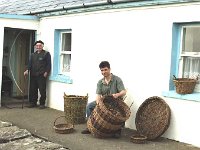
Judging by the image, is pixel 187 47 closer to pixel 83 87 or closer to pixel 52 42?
pixel 83 87

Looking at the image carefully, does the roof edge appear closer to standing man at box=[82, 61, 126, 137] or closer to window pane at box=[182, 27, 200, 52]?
standing man at box=[82, 61, 126, 137]

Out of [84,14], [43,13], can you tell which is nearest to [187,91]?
[84,14]

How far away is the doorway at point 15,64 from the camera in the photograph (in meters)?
13.0

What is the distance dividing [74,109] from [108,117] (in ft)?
6.19

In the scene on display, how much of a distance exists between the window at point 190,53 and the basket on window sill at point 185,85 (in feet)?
0.69

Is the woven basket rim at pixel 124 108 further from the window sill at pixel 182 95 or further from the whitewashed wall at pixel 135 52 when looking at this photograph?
the window sill at pixel 182 95

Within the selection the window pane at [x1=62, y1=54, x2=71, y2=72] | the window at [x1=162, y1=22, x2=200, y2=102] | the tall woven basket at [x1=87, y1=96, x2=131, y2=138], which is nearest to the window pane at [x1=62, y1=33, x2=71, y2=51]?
the window pane at [x1=62, y1=54, x2=71, y2=72]

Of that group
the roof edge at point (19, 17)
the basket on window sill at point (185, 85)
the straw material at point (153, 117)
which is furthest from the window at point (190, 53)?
the roof edge at point (19, 17)

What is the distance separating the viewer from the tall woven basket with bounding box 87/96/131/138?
738cm

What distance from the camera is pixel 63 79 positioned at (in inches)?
422

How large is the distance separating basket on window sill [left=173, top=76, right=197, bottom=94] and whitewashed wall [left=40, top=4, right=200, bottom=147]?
24cm

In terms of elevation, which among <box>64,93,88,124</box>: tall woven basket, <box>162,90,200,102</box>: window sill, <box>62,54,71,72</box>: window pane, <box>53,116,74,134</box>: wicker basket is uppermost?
<box>62,54,71,72</box>: window pane

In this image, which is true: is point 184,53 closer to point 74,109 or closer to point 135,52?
point 135,52

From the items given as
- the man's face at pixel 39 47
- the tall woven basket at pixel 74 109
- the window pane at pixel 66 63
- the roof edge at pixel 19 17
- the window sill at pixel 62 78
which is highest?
the roof edge at pixel 19 17
